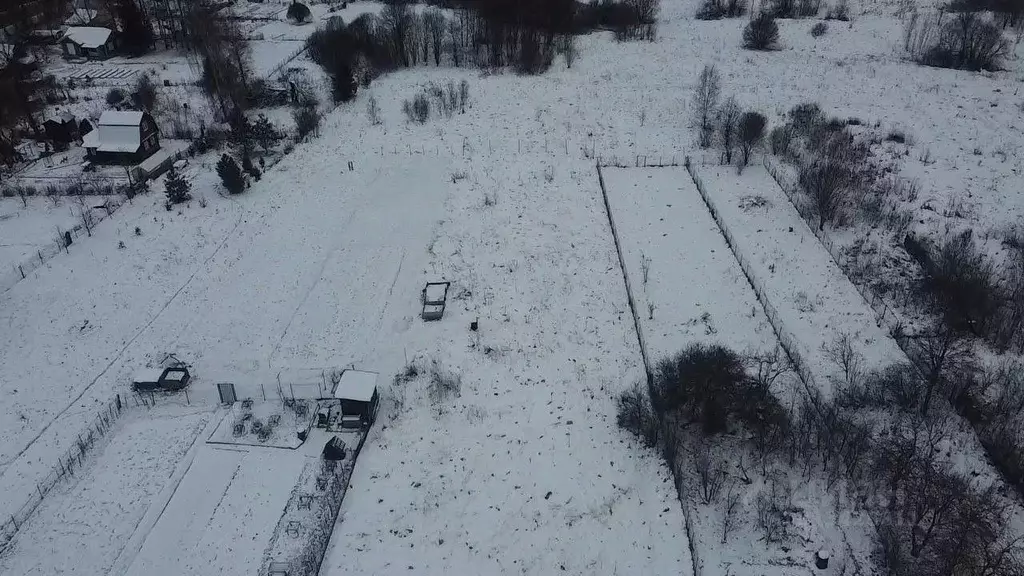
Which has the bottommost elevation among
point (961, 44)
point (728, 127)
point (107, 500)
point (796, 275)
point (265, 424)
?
point (107, 500)

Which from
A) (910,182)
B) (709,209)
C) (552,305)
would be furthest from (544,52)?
(552,305)

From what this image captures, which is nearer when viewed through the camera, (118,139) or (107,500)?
(107,500)

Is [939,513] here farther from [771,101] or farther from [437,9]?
[437,9]

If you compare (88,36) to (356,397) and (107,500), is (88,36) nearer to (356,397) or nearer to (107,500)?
(107,500)

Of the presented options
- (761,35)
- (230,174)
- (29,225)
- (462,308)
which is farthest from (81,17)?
(761,35)

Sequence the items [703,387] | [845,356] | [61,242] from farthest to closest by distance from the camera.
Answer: [61,242] < [845,356] < [703,387]

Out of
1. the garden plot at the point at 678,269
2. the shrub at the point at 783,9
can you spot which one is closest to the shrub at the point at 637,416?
the garden plot at the point at 678,269

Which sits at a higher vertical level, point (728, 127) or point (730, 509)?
point (728, 127)
